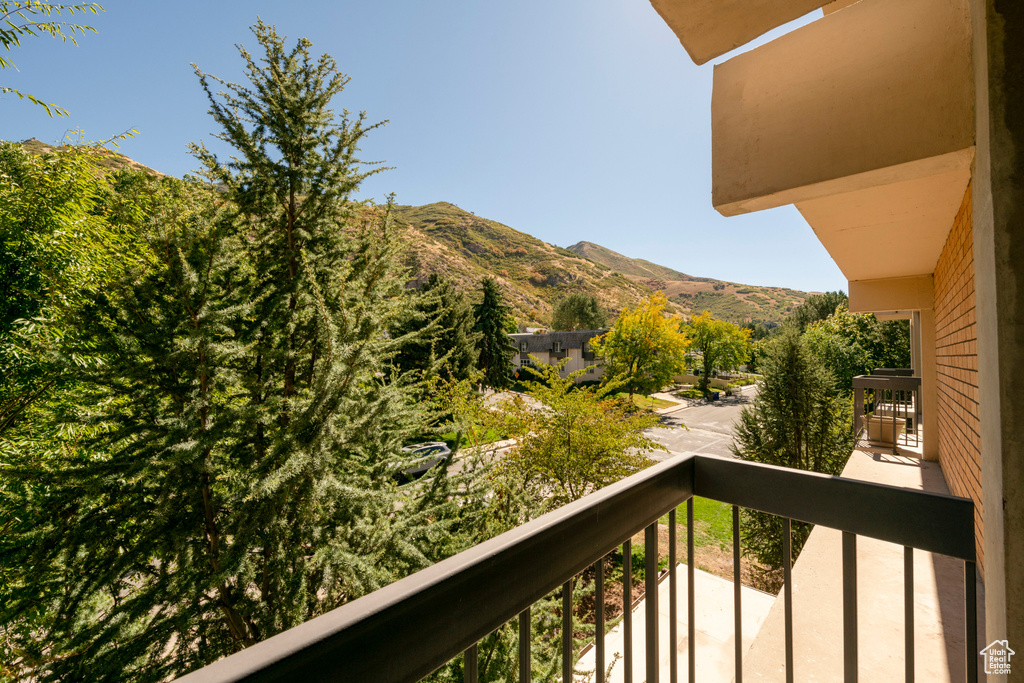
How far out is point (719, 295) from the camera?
117938mm

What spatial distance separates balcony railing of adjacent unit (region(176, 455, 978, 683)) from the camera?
1.70 feet

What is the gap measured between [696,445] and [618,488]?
18543mm

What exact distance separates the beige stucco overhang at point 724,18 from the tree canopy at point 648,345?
74.7 feet

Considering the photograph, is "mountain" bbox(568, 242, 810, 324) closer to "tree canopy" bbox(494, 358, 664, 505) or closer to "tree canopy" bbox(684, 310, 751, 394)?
"tree canopy" bbox(684, 310, 751, 394)

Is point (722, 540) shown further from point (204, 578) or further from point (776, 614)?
point (204, 578)

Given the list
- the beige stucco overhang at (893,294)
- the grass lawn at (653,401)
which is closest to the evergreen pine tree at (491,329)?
the grass lawn at (653,401)

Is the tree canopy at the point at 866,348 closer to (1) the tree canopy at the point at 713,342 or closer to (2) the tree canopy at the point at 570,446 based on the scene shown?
(1) the tree canopy at the point at 713,342

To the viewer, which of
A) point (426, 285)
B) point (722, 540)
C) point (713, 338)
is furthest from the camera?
point (713, 338)

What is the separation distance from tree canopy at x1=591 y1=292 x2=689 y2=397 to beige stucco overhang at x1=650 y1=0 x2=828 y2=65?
74.7ft

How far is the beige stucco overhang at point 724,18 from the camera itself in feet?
4.64

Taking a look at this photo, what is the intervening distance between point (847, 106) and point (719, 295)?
132 m

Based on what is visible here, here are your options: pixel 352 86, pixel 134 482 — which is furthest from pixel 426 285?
pixel 134 482

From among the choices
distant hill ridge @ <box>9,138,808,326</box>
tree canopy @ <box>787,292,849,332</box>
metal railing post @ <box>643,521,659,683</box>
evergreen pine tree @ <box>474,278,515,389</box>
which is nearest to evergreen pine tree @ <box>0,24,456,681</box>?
metal railing post @ <box>643,521,659,683</box>

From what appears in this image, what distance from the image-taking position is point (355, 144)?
499 cm
